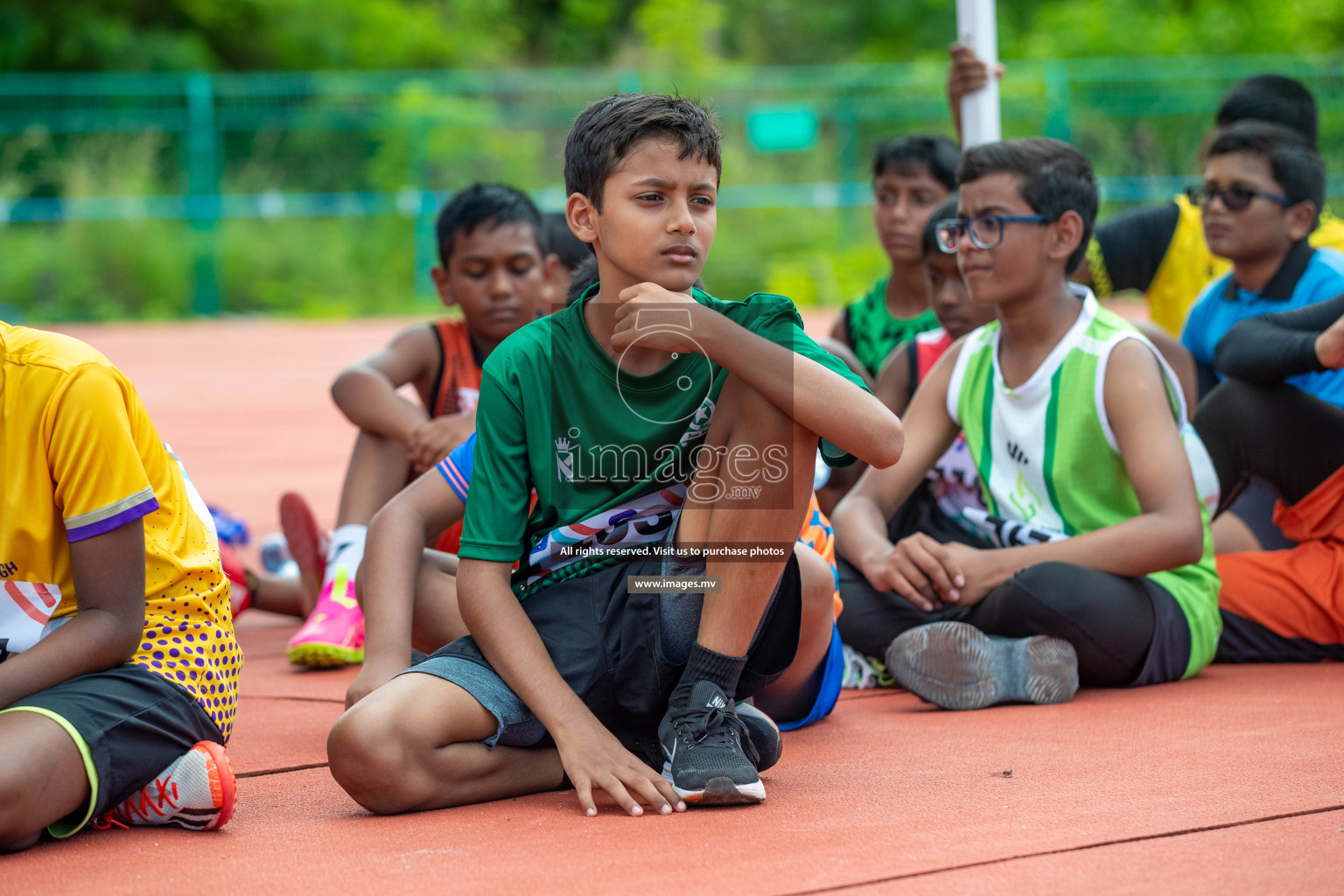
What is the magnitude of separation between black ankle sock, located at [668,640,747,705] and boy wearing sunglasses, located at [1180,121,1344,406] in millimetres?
2590

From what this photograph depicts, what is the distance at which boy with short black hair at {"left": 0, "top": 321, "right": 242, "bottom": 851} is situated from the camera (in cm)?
225

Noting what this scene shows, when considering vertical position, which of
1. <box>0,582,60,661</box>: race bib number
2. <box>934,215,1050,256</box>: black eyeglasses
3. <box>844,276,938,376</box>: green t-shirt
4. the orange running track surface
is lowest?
the orange running track surface

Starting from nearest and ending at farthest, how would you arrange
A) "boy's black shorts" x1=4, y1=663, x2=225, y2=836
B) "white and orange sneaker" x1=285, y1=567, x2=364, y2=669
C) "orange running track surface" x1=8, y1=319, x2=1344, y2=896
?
"orange running track surface" x1=8, y1=319, x2=1344, y2=896 → "boy's black shorts" x1=4, y1=663, x2=225, y2=836 → "white and orange sneaker" x1=285, y1=567, x2=364, y2=669

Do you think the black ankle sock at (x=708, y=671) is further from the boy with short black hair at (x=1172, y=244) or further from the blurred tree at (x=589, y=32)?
the blurred tree at (x=589, y=32)

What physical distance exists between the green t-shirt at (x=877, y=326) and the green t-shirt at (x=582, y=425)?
2.37m

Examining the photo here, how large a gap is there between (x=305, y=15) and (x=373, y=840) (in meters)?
24.6

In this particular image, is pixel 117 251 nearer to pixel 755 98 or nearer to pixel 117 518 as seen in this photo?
pixel 755 98

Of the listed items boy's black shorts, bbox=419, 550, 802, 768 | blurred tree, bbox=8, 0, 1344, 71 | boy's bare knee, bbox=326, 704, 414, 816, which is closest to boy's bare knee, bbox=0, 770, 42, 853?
boy's bare knee, bbox=326, 704, 414, 816

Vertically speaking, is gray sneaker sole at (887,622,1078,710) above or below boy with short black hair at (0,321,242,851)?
below

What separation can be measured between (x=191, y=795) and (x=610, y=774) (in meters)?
0.69

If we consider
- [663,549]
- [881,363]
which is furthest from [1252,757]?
[881,363]

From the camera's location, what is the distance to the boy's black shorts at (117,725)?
2.25 meters

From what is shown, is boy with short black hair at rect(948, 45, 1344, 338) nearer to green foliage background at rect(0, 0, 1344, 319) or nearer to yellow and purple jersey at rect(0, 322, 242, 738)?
yellow and purple jersey at rect(0, 322, 242, 738)

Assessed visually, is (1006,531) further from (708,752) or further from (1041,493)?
(708,752)
